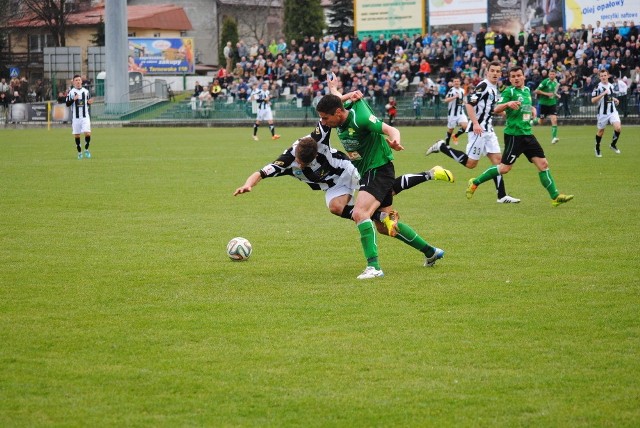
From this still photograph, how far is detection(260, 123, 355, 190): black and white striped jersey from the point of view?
30.1 ft

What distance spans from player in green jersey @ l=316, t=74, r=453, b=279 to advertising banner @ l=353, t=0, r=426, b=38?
44593 mm

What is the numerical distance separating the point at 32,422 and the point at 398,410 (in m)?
2.06

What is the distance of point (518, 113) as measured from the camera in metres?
15.1

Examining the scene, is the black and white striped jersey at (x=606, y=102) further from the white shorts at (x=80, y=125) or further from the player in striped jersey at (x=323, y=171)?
the player in striped jersey at (x=323, y=171)

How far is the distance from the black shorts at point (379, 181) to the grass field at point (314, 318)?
85 centimetres

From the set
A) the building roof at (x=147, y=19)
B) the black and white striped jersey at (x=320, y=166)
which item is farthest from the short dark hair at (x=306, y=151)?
the building roof at (x=147, y=19)

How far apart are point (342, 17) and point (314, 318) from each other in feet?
208

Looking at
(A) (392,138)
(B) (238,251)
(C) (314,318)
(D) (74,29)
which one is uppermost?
(D) (74,29)

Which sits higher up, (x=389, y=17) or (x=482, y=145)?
(x=389, y=17)

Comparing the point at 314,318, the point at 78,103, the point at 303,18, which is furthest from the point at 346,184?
the point at 303,18

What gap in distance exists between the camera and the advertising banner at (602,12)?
44344mm

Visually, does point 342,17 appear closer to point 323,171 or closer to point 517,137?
point 517,137

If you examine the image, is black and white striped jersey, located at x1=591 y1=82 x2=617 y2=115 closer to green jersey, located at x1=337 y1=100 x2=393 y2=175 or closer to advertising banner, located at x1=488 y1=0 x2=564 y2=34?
green jersey, located at x1=337 y1=100 x2=393 y2=175

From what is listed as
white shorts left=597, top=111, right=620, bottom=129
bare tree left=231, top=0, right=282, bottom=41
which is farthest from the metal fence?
bare tree left=231, top=0, right=282, bottom=41
